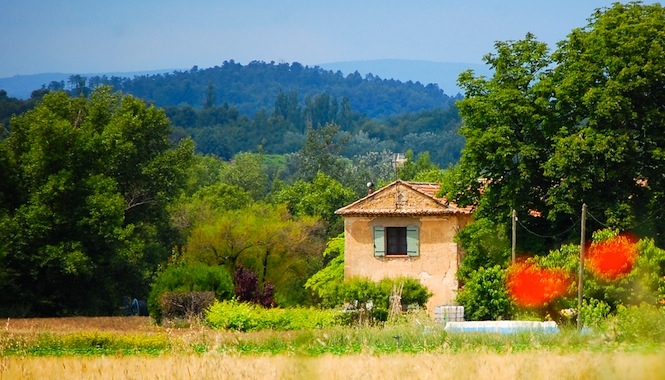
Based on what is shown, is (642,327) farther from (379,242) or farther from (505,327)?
(379,242)

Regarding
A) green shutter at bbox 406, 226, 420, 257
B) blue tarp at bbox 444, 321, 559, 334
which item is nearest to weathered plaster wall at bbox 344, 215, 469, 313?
green shutter at bbox 406, 226, 420, 257

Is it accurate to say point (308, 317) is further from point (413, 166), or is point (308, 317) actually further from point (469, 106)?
point (413, 166)

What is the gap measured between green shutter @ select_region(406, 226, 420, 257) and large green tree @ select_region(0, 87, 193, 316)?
10.8 meters

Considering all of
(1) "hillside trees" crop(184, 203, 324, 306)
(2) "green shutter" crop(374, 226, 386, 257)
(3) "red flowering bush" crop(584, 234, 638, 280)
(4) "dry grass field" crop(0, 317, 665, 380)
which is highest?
(4) "dry grass field" crop(0, 317, 665, 380)

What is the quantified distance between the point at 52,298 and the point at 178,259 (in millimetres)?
11199

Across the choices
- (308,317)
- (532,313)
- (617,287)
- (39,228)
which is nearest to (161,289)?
(308,317)

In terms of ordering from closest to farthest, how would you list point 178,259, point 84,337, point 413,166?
1. point 84,337
2. point 178,259
3. point 413,166

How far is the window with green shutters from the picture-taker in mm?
48406

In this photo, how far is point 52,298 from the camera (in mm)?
44969

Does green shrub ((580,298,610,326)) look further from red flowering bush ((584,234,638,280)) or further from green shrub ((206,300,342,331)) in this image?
green shrub ((206,300,342,331))

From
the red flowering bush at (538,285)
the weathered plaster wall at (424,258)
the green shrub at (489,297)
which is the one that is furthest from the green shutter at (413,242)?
the red flowering bush at (538,285)

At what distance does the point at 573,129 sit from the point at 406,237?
9193 millimetres

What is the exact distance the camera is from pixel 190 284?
38.0 meters

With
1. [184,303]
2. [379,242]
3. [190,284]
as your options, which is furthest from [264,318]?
[379,242]
